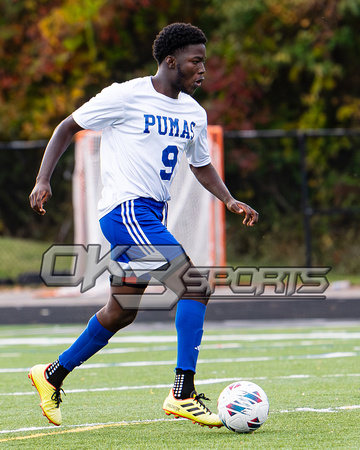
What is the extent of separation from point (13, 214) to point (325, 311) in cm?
874

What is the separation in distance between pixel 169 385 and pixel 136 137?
2372 mm

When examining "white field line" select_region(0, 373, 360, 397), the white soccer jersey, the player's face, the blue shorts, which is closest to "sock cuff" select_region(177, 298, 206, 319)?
the blue shorts

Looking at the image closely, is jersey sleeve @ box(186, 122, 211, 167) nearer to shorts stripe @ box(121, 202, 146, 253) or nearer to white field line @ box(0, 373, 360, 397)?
shorts stripe @ box(121, 202, 146, 253)

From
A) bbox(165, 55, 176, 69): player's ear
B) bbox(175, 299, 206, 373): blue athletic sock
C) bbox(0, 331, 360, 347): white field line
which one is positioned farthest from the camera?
bbox(0, 331, 360, 347): white field line

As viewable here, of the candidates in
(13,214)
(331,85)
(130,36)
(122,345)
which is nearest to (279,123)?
(331,85)

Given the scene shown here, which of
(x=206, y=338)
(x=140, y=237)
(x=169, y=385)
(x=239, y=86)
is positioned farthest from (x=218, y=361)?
(x=239, y=86)

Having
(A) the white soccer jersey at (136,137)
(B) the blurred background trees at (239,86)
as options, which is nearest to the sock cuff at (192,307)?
(A) the white soccer jersey at (136,137)

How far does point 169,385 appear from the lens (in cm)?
683

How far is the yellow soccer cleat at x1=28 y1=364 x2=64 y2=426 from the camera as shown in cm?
513

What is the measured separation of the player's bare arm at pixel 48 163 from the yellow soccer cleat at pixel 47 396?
0.98 metres

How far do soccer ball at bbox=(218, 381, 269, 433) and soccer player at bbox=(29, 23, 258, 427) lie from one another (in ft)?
0.59

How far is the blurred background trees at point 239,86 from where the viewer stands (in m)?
17.8

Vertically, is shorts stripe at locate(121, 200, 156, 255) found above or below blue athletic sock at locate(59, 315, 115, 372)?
above

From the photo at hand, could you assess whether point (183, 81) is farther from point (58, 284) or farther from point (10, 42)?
point (10, 42)
